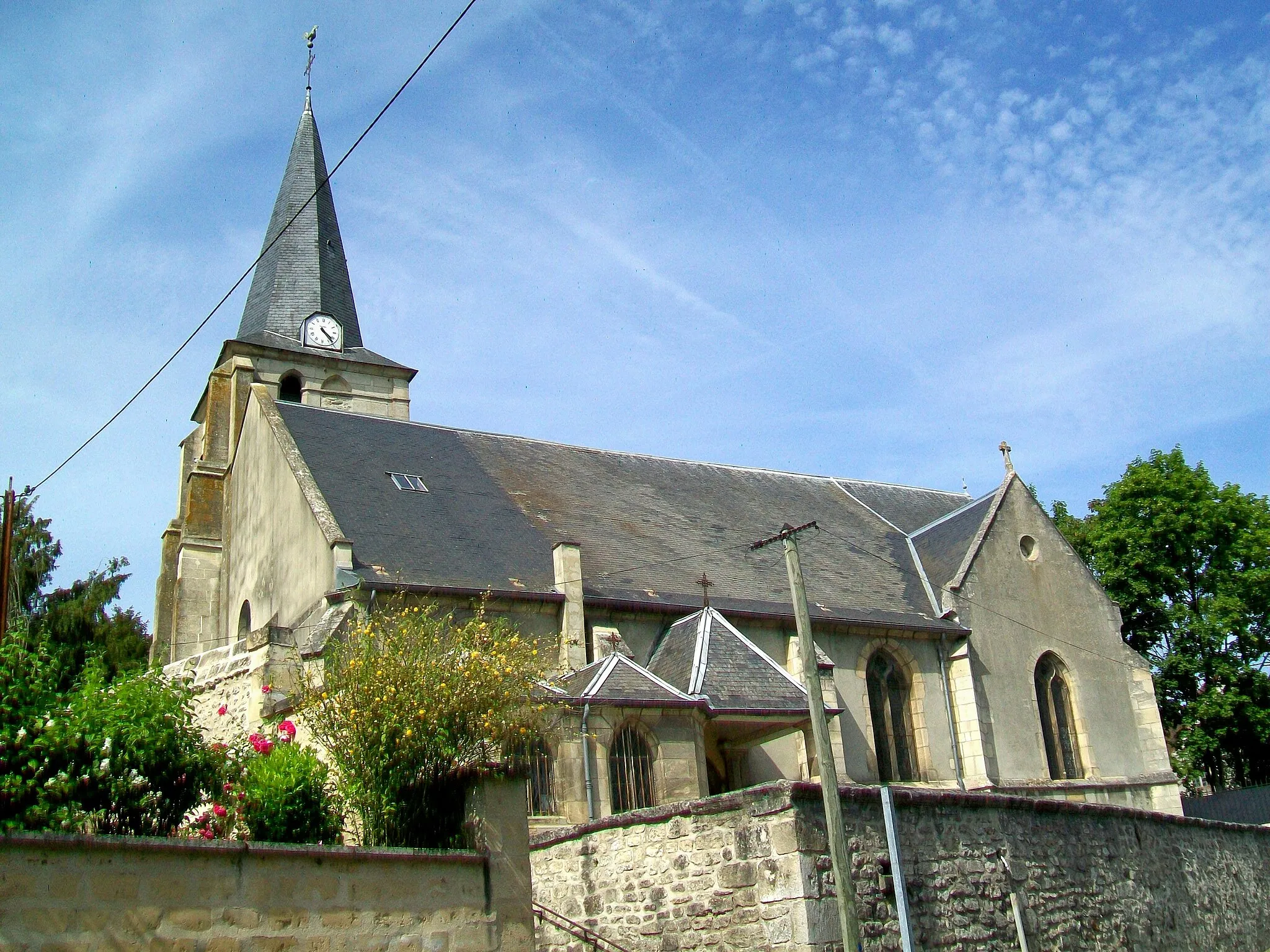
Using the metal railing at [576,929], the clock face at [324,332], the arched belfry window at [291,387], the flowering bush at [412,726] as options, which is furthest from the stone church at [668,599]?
the flowering bush at [412,726]

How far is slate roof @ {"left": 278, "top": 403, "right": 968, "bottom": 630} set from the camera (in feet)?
61.7

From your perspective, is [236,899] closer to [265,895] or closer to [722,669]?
[265,895]

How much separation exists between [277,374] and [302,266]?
4.34m

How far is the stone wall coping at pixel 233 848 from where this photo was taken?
6.55 metres

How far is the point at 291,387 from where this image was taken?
3048 cm

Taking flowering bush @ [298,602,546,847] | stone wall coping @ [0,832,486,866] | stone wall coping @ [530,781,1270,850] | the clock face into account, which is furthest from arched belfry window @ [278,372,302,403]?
stone wall coping @ [0,832,486,866]

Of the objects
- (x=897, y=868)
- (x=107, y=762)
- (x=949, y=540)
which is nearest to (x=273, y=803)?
(x=107, y=762)

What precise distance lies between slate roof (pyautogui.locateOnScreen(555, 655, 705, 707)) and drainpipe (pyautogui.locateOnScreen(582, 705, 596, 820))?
0.58 ft

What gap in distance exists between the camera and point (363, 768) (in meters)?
8.97

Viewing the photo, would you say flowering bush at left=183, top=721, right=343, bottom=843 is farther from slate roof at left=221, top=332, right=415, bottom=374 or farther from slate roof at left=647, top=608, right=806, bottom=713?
slate roof at left=221, top=332, right=415, bottom=374

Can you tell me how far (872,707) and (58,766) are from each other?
15925 millimetres

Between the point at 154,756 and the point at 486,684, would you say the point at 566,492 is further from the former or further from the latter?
the point at 154,756

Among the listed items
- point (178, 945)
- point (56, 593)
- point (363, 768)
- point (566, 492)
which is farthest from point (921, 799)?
point (56, 593)

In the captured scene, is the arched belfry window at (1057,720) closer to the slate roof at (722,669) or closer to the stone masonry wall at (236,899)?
the slate roof at (722,669)
